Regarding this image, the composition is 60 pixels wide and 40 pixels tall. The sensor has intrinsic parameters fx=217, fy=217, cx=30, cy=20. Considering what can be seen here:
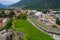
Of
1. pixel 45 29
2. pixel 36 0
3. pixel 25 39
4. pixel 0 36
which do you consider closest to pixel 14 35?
pixel 25 39

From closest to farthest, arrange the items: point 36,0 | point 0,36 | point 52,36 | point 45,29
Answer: point 0,36 → point 52,36 → point 45,29 → point 36,0

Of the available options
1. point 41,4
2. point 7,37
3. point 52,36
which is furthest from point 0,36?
point 41,4

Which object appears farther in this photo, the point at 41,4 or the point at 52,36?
the point at 41,4

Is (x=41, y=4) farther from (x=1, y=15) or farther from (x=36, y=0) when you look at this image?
(x=1, y=15)

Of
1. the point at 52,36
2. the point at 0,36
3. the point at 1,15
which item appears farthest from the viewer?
the point at 1,15

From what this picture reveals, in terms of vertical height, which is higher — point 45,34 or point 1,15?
point 45,34

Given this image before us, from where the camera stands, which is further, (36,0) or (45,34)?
(36,0)

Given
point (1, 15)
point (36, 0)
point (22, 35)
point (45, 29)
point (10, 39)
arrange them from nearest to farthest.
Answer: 1. point (10, 39)
2. point (22, 35)
3. point (45, 29)
4. point (1, 15)
5. point (36, 0)

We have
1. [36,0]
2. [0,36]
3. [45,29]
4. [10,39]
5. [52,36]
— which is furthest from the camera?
[36,0]

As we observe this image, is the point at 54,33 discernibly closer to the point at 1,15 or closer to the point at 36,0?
the point at 1,15
